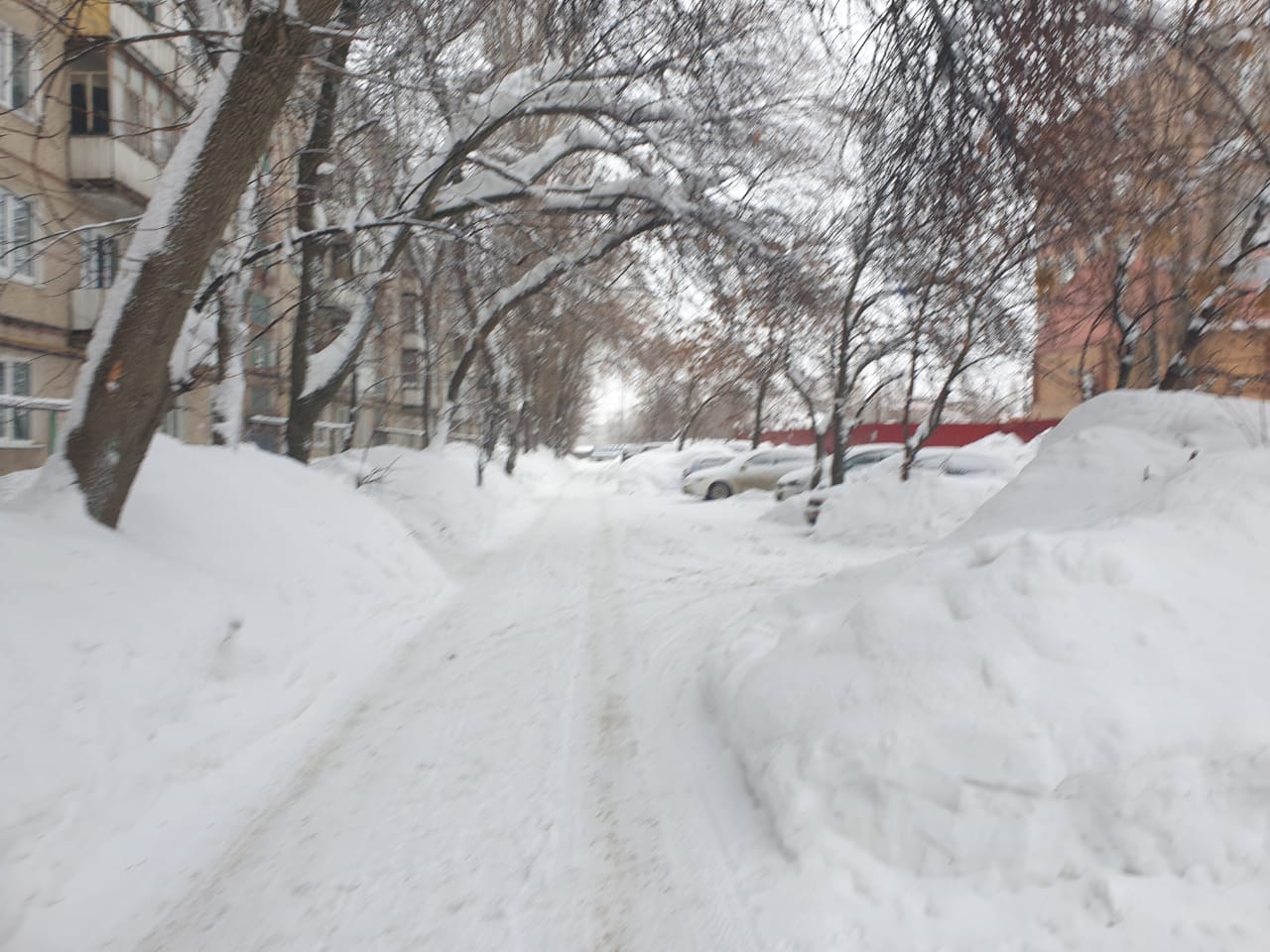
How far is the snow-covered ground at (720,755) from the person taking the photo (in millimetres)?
3010

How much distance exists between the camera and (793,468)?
2542cm

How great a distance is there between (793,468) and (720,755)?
2143cm

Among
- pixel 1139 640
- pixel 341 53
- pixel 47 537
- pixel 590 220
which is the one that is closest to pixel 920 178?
pixel 1139 640

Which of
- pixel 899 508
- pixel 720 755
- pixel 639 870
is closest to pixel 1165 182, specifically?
pixel 720 755

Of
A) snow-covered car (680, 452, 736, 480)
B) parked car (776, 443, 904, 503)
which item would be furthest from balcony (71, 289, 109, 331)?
snow-covered car (680, 452, 736, 480)

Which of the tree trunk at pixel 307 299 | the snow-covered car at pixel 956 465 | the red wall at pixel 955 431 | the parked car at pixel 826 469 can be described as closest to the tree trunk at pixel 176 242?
the tree trunk at pixel 307 299

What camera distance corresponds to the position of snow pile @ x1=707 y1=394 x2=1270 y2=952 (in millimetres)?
2910

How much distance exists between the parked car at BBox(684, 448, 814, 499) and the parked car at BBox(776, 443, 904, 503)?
10.3 feet

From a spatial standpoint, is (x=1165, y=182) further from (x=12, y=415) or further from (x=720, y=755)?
(x=12, y=415)

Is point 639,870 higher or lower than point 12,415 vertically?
lower

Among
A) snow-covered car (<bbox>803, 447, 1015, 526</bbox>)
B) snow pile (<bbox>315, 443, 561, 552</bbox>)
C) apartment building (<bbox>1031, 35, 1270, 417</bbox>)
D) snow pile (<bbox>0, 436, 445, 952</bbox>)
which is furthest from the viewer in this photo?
snow-covered car (<bbox>803, 447, 1015, 526</bbox>)

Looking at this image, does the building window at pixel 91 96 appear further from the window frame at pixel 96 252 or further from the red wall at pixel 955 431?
the red wall at pixel 955 431

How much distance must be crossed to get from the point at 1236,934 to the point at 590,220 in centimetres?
A: 1361

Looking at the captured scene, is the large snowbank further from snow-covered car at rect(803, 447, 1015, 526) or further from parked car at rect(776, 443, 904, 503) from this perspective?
snow-covered car at rect(803, 447, 1015, 526)
